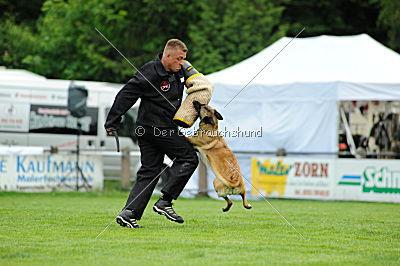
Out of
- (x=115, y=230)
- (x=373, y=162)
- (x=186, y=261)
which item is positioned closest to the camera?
(x=186, y=261)

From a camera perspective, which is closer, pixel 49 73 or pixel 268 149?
pixel 268 149

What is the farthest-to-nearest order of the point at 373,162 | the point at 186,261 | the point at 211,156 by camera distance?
the point at 373,162, the point at 211,156, the point at 186,261

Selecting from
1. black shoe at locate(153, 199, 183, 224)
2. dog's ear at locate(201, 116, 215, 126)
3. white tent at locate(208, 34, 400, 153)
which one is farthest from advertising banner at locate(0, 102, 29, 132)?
black shoe at locate(153, 199, 183, 224)

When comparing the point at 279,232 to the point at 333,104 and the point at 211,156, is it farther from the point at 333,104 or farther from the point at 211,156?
the point at 333,104

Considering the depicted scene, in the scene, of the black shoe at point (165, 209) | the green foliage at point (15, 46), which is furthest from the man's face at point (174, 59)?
the green foliage at point (15, 46)

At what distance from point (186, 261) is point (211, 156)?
289 centimetres

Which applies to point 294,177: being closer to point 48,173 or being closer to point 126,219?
point 48,173

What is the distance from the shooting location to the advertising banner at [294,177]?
16.5 metres

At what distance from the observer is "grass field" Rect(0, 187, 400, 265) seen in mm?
6277

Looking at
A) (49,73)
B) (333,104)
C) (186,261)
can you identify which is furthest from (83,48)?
(186,261)

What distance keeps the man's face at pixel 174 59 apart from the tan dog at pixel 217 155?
0.67 metres

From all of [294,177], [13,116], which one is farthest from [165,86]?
[13,116]

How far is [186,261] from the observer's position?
6.10 m

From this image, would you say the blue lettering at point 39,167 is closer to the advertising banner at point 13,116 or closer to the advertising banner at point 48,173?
the advertising banner at point 48,173
